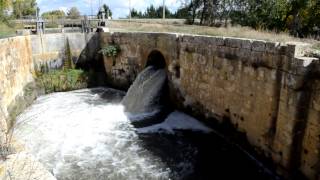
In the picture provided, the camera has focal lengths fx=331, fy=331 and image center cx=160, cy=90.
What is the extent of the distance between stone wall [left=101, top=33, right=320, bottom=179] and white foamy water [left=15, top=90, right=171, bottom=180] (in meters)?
2.43

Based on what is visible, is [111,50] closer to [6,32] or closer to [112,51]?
[112,51]

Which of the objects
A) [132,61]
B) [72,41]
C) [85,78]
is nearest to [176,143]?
[132,61]

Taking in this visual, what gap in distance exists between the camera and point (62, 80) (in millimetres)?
15797

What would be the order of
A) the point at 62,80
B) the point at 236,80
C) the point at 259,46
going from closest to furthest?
1. the point at 259,46
2. the point at 236,80
3. the point at 62,80

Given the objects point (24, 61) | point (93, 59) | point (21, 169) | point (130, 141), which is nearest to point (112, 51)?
point (93, 59)

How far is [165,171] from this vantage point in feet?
25.8

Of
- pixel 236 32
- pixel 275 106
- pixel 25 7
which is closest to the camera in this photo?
pixel 275 106

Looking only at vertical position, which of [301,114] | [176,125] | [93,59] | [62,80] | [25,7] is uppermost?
[25,7]

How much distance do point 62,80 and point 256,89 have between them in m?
10.4

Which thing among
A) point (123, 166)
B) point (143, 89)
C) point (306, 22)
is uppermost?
point (306, 22)

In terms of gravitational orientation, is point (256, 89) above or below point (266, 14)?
below

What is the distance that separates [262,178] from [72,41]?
41.2ft

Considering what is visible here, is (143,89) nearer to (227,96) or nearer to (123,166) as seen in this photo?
(227,96)

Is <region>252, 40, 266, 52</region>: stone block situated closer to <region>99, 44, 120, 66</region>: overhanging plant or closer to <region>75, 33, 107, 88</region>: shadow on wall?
<region>99, 44, 120, 66</region>: overhanging plant
